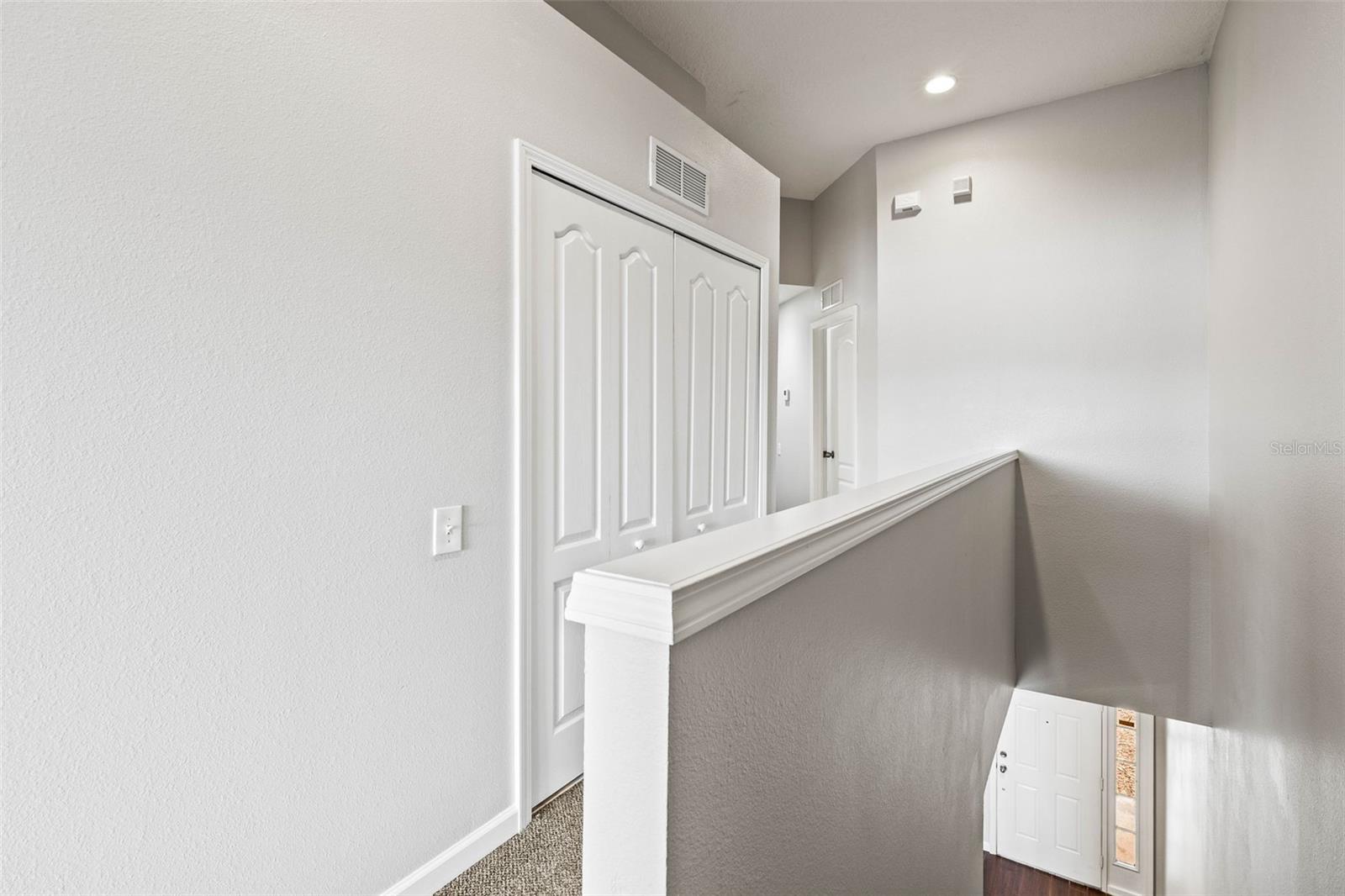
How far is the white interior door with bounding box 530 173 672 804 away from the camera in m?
1.80

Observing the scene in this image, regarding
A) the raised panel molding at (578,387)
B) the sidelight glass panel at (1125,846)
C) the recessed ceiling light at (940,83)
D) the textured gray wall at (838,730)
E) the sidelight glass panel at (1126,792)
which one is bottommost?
the sidelight glass panel at (1125,846)

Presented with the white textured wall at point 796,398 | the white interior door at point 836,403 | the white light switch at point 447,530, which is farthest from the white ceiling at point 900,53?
the white light switch at point 447,530

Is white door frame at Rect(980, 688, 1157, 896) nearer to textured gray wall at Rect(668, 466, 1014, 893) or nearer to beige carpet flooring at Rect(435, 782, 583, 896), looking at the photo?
textured gray wall at Rect(668, 466, 1014, 893)

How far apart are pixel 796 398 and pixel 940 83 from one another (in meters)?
2.57

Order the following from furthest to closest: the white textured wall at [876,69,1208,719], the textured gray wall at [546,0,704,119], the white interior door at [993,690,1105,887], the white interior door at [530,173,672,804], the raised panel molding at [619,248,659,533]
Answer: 1. the white interior door at [993,690,1105,887]
2. the white textured wall at [876,69,1208,719]
3. the textured gray wall at [546,0,704,119]
4. the raised panel molding at [619,248,659,533]
5. the white interior door at [530,173,672,804]

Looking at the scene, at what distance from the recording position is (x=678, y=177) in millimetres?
2354

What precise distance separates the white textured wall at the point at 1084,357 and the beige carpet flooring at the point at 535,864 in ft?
10.1

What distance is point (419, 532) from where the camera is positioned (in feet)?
4.85

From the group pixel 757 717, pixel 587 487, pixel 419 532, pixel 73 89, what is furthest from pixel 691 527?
pixel 73 89

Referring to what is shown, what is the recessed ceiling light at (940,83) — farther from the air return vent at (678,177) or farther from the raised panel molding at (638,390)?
the raised panel molding at (638,390)

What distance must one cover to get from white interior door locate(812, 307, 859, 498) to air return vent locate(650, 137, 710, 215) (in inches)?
88.8

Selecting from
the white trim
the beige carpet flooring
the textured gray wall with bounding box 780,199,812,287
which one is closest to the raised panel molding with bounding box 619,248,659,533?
the beige carpet flooring

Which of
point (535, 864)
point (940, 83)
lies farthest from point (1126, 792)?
point (535, 864)

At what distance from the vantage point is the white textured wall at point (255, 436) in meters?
0.95
